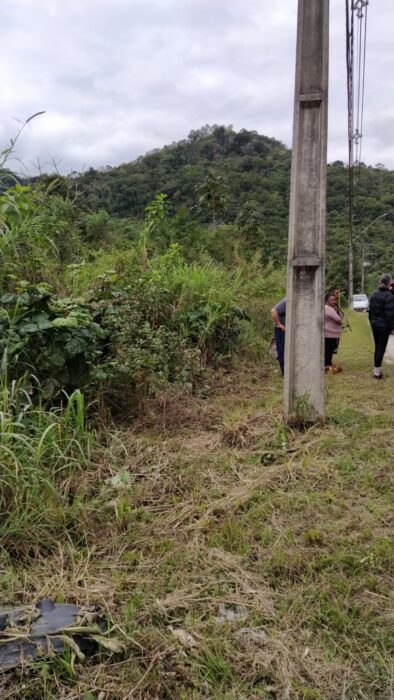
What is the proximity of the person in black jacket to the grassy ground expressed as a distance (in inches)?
104

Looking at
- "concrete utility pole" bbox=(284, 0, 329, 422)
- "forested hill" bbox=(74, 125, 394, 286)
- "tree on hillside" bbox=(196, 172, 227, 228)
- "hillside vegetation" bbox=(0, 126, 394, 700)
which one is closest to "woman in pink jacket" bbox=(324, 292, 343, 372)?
"hillside vegetation" bbox=(0, 126, 394, 700)

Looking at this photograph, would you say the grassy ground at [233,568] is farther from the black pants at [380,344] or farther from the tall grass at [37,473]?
the black pants at [380,344]

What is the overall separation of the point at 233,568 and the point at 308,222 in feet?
8.82

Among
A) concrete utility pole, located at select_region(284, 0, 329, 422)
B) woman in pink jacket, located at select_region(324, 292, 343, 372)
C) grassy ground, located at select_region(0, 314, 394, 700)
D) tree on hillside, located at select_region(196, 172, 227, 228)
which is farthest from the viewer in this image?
tree on hillside, located at select_region(196, 172, 227, 228)

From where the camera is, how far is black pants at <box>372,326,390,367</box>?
6.14m

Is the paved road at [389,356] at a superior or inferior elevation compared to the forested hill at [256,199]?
inferior

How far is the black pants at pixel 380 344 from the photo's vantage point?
6137mm

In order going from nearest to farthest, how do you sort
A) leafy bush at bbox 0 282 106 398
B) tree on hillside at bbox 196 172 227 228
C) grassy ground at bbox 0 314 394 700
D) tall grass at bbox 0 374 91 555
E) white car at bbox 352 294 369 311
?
grassy ground at bbox 0 314 394 700 < tall grass at bbox 0 374 91 555 < leafy bush at bbox 0 282 106 398 < tree on hillside at bbox 196 172 227 228 < white car at bbox 352 294 369 311

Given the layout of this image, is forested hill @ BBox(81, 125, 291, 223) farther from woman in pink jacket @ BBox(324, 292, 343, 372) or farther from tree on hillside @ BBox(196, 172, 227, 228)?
woman in pink jacket @ BBox(324, 292, 343, 372)

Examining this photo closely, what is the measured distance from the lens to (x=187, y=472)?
10.0ft

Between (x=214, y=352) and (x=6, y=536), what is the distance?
161 inches

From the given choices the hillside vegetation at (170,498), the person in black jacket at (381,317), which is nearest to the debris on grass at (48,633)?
the hillside vegetation at (170,498)

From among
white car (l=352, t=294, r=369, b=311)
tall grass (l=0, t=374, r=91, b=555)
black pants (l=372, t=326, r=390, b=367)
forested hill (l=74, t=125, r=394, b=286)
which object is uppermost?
forested hill (l=74, t=125, r=394, b=286)

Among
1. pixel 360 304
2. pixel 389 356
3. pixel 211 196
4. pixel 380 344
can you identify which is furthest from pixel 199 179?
pixel 380 344
